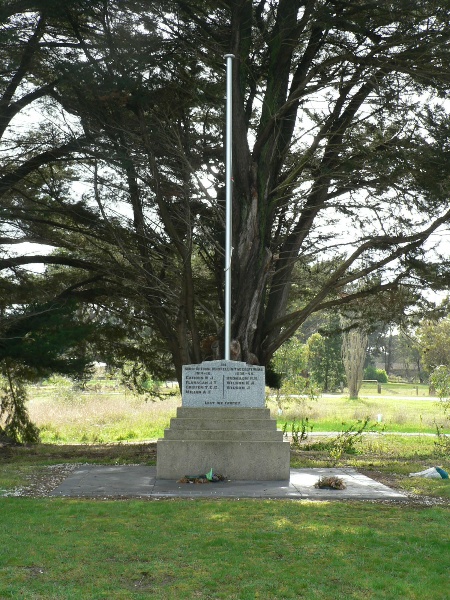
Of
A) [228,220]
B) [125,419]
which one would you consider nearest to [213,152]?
[228,220]

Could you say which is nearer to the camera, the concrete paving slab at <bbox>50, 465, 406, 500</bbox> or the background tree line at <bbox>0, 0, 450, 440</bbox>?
the concrete paving slab at <bbox>50, 465, 406, 500</bbox>

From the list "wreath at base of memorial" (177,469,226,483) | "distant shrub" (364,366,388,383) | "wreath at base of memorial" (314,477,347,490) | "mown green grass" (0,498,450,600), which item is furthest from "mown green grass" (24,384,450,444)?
"distant shrub" (364,366,388,383)

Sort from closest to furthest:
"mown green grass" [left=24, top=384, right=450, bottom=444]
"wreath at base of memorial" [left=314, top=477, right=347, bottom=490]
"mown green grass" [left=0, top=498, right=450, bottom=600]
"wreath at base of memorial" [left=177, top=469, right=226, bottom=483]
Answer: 1. "mown green grass" [left=0, top=498, right=450, bottom=600]
2. "wreath at base of memorial" [left=314, top=477, right=347, bottom=490]
3. "wreath at base of memorial" [left=177, top=469, right=226, bottom=483]
4. "mown green grass" [left=24, top=384, right=450, bottom=444]

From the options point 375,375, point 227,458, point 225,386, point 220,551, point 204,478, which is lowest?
point 220,551

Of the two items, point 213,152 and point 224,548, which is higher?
point 213,152

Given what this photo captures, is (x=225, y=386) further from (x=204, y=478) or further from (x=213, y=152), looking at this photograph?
(x=213, y=152)

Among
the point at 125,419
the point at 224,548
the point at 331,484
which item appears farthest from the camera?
the point at 125,419

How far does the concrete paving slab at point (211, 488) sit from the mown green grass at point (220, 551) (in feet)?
2.35

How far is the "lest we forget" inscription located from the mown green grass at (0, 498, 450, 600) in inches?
104

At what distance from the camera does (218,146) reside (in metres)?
15.4

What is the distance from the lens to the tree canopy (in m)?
13.2

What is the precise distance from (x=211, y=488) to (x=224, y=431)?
108cm

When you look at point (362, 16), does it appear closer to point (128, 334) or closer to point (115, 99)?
point (115, 99)

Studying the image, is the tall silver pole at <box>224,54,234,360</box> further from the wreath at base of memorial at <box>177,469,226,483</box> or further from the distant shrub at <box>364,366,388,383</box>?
the distant shrub at <box>364,366,388,383</box>
